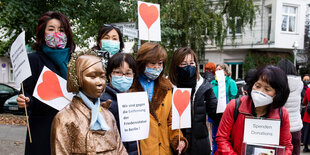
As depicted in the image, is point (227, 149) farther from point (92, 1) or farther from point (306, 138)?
point (92, 1)

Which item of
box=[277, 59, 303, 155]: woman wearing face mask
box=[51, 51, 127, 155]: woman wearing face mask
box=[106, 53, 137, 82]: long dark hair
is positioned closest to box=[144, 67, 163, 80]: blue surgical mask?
box=[106, 53, 137, 82]: long dark hair

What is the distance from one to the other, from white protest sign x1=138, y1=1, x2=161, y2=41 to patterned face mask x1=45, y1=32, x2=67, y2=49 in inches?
61.0

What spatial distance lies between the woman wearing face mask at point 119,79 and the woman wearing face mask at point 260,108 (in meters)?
0.87

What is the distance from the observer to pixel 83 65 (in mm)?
1684

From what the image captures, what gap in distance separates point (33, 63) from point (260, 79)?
206 centimetres

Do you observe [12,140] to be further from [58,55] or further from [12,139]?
[58,55]

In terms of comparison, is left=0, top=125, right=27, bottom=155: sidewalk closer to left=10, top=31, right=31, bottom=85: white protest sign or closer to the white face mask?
left=10, top=31, right=31, bottom=85: white protest sign

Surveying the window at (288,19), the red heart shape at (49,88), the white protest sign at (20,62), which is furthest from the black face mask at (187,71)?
the window at (288,19)

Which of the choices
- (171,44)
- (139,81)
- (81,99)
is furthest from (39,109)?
(171,44)

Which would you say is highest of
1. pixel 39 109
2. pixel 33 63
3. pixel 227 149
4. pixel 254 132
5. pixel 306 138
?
pixel 33 63

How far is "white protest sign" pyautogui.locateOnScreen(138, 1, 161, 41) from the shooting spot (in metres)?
3.85

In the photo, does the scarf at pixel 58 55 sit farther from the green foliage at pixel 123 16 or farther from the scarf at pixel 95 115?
the green foliage at pixel 123 16

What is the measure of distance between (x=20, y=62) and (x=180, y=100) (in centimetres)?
152

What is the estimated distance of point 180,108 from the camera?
8.88ft
